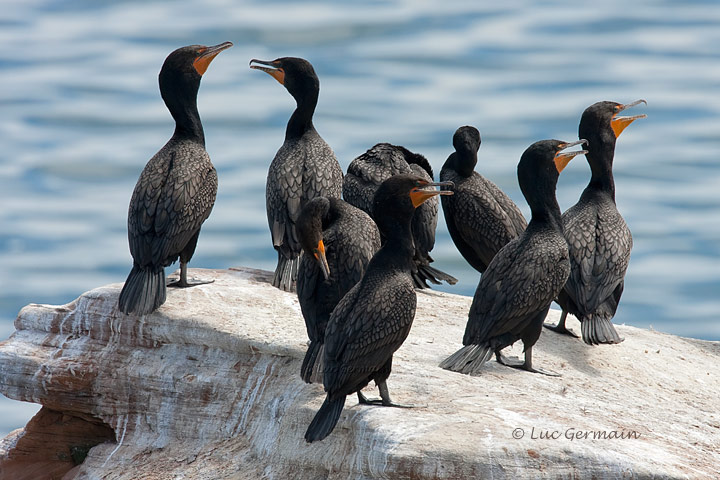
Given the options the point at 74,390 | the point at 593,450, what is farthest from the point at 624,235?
the point at 74,390

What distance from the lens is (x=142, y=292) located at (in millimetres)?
7418

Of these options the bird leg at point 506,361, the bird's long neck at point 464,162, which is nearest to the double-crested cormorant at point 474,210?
the bird's long neck at point 464,162

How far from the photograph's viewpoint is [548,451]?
5.35 m

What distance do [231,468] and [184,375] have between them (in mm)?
982

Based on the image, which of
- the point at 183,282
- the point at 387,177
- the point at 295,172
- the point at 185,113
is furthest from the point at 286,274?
the point at 185,113

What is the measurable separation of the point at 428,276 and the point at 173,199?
2443mm

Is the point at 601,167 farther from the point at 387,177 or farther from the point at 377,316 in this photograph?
the point at 377,316

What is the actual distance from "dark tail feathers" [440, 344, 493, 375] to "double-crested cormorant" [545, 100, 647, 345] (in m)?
1.31

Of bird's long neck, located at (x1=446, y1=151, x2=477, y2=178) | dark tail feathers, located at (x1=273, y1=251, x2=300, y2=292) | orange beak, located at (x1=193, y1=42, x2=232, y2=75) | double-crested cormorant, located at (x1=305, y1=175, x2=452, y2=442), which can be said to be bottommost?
dark tail feathers, located at (x1=273, y1=251, x2=300, y2=292)

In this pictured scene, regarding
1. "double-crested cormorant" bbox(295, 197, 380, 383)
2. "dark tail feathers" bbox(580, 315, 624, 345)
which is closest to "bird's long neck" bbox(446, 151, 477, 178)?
"dark tail feathers" bbox(580, 315, 624, 345)

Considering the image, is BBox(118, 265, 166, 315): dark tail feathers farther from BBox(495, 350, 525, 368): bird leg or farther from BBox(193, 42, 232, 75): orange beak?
BBox(495, 350, 525, 368): bird leg

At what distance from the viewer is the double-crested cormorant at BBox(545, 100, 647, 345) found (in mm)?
7660

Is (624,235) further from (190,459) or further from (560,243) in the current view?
(190,459)

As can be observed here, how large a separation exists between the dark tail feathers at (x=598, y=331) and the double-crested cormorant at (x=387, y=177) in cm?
152
